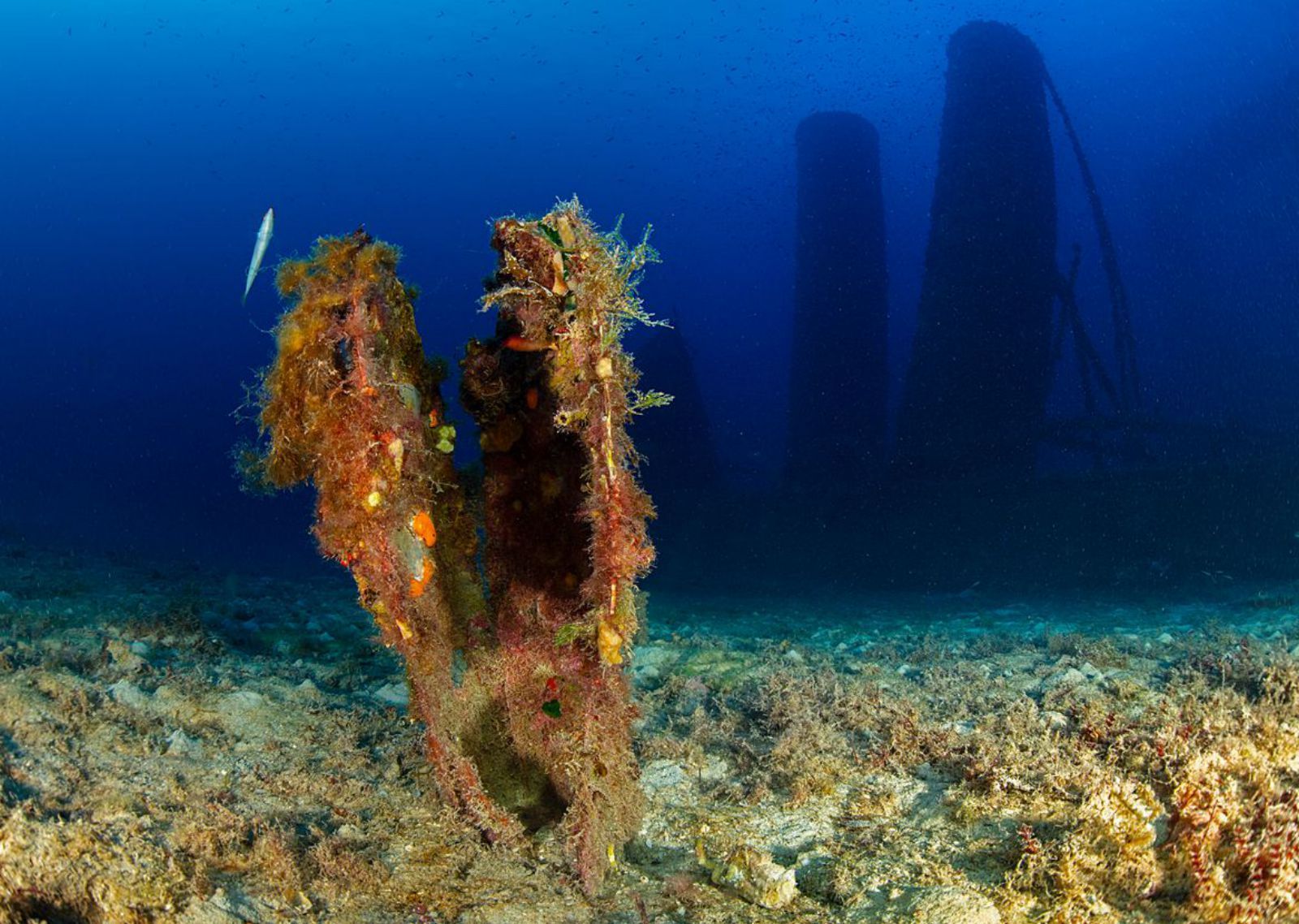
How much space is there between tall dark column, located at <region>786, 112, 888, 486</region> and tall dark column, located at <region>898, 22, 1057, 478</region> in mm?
2844

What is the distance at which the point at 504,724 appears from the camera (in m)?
3.76

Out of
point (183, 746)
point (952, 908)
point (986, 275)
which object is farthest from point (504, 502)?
point (986, 275)

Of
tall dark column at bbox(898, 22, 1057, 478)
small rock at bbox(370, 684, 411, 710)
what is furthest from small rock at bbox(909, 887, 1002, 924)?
tall dark column at bbox(898, 22, 1057, 478)

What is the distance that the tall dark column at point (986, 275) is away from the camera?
18594 millimetres

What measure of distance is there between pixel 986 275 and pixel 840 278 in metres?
4.74

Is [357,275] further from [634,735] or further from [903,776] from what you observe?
[903,776]

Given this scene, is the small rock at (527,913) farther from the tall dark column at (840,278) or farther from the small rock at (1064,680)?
the tall dark column at (840,278)

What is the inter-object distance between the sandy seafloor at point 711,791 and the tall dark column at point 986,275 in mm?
13153

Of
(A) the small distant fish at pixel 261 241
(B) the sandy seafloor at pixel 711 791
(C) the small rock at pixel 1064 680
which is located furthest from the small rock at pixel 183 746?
(C) the small rock at pixel 1064 680

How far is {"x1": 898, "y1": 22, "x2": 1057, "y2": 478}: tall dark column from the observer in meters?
18.6

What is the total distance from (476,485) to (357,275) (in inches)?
54.9

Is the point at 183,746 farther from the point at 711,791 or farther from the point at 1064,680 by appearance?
the point at 1064,680

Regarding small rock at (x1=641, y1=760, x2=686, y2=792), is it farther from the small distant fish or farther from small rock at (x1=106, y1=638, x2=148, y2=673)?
the small distant fish

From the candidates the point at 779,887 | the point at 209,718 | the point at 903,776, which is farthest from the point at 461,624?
the point at 903,776
